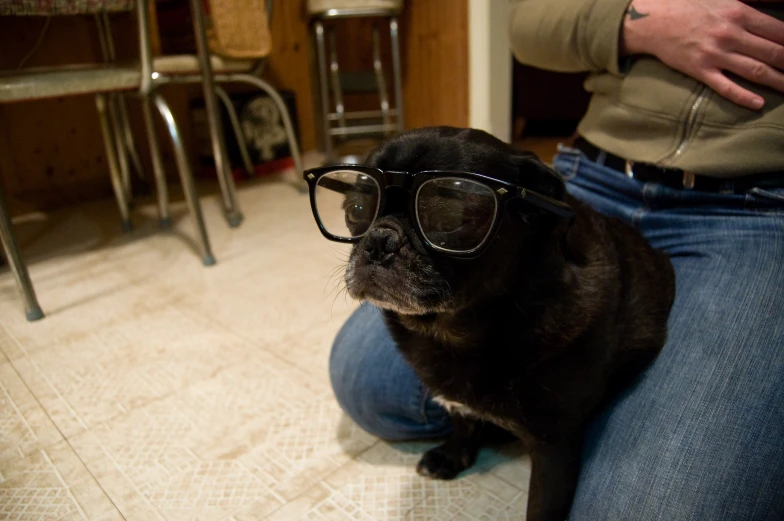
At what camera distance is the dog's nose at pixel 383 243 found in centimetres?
69

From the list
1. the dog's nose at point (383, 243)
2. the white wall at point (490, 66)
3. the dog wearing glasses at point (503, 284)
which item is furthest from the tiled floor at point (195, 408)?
the white wall at point (490, 66)

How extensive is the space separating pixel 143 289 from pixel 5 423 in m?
0.66

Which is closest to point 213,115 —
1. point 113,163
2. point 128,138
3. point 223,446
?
point 113,163

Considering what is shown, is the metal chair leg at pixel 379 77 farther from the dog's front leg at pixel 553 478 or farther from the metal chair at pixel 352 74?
the dog's front leg at pixel 553 478

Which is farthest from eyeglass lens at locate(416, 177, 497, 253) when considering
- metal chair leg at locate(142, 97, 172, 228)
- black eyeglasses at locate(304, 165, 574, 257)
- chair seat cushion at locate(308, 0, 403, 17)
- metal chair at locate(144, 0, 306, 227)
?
chair seat cushion at locate(308, 0, 403, 17)

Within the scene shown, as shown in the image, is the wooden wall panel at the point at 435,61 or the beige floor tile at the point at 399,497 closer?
the beige floor tile at the point at 399,497

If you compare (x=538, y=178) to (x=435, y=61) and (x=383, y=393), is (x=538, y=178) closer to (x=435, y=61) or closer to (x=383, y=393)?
(x=383, y=393)

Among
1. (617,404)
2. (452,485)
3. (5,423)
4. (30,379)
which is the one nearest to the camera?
(617,404)

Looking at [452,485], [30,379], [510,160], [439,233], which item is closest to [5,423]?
[30,379]

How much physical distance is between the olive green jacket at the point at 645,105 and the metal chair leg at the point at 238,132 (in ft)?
6.83

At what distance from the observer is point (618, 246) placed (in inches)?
32.4

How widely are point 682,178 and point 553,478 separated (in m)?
0.50

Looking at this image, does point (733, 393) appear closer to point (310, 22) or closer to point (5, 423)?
point (5, 423)

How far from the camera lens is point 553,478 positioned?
750 millimetres
